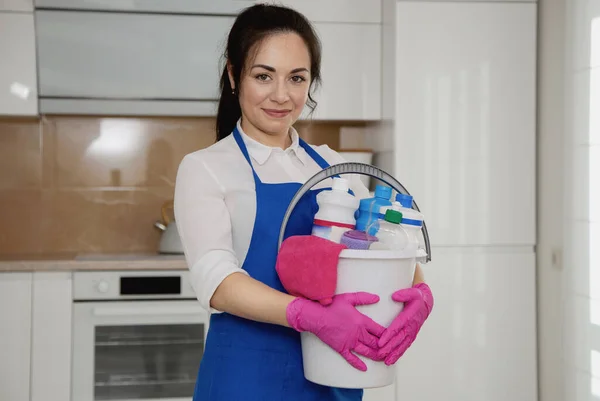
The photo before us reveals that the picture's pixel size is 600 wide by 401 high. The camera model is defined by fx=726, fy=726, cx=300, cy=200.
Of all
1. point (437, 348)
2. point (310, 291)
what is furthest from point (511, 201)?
point (310, 291)

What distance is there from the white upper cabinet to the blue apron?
5.97ft

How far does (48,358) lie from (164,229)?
70 cm

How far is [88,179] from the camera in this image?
10.4 ft

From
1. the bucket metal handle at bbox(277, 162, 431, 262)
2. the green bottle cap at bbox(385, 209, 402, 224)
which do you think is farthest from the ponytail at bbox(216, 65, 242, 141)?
the green bottle cap at bbox(385, 209, 402, 224)

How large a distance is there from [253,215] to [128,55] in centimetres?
185

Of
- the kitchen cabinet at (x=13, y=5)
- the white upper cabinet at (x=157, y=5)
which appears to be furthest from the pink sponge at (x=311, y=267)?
the kitchen cabinet at (x=13, y=5)

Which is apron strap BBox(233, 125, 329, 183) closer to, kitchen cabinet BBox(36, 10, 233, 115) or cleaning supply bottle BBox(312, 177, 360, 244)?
cleaning supply bottle BBox(312, 177, 360, 244)

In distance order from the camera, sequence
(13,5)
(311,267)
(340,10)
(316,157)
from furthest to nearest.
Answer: (340,10) < (13,5) < (316,157) < (311,267)

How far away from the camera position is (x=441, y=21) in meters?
2.73

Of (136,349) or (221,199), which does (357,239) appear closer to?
(221,199)

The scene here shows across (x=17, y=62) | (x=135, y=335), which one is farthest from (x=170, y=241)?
(x=17, y=62)

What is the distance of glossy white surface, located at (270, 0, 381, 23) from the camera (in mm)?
2936

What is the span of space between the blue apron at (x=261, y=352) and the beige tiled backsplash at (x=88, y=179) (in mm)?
2028

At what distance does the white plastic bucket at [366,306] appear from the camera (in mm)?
1019
